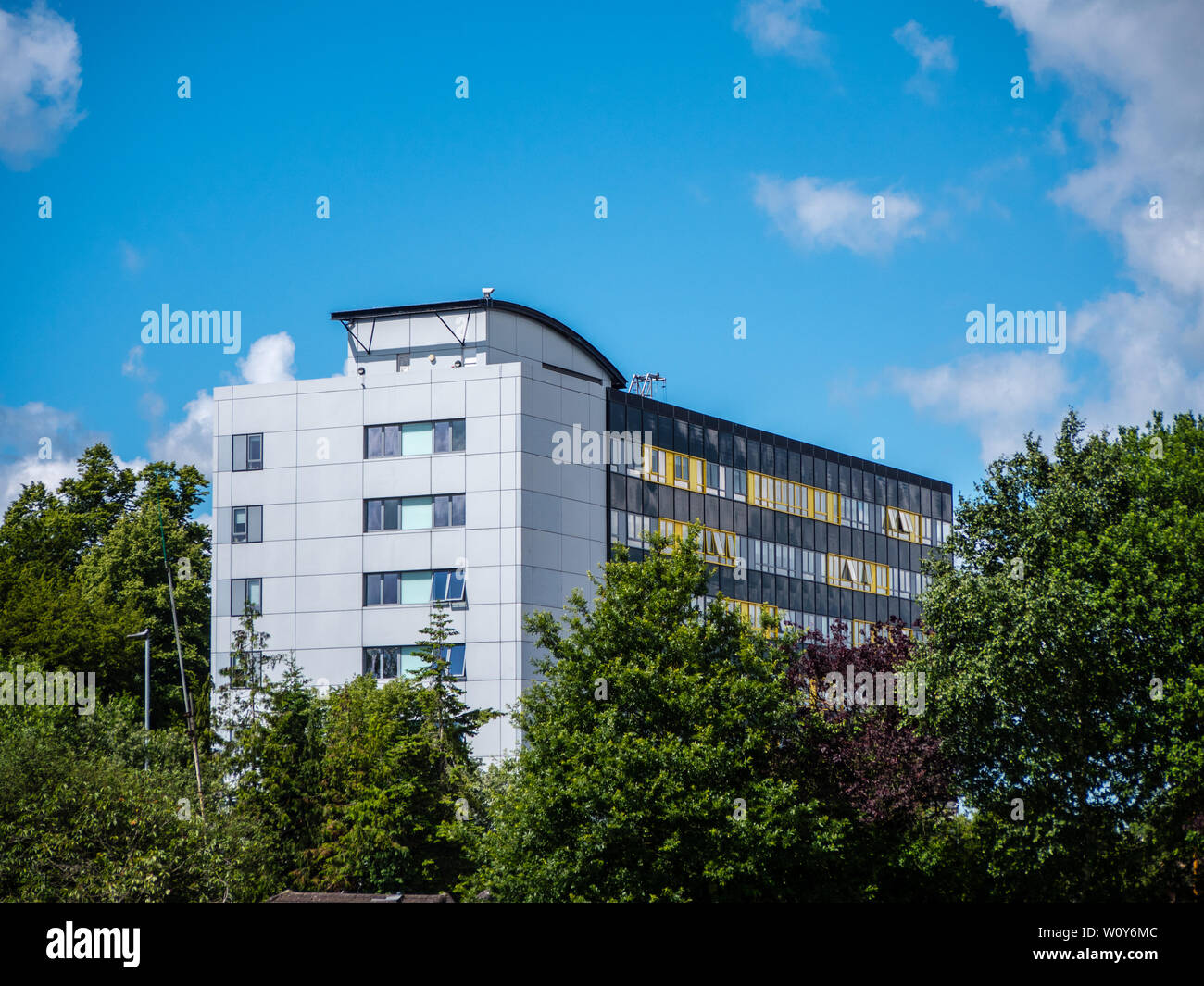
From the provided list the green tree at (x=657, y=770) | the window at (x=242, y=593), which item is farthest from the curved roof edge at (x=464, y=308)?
the green tree at (x=657, y=770)

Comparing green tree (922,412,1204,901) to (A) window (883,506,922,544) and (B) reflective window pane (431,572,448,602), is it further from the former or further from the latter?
(A) window (883,506,922,544)


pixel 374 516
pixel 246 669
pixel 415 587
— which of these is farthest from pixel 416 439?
pixel 246 669

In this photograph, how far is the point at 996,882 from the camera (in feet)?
128

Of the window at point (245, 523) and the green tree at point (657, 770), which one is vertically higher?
the window at point (245, 523)

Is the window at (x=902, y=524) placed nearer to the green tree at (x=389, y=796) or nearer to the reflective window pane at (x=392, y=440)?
the reflective window pane at (x=392, y=440)

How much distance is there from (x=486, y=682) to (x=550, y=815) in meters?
31.6

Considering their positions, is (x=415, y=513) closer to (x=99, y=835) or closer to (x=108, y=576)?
(x=108, y=576)

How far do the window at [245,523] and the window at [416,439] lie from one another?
653cm

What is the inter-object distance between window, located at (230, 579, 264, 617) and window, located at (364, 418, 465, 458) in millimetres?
8737

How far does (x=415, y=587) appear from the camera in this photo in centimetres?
6869

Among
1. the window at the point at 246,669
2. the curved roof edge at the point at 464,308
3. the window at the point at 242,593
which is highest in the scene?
the curved roof edge at the point at 464,308

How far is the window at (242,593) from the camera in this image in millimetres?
70500
